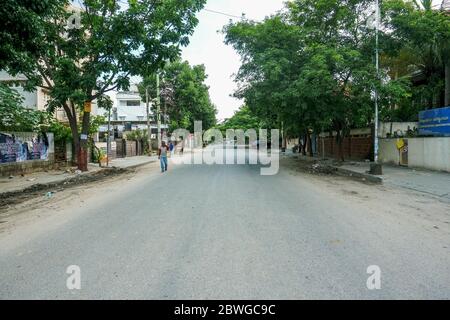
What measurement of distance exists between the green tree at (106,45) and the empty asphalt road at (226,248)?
901 centimetres

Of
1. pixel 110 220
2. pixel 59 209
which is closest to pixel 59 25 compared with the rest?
pixel 59 209

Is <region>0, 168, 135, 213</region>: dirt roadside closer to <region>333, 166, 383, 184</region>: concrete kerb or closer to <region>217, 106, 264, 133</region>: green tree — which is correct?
<region>333, 166, 383, 184</region>: concrete kerb

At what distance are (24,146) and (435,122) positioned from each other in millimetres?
19753

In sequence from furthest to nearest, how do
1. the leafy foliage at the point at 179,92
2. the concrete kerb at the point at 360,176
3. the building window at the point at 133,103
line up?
the building window at the point at 133,103 < the leafy foliage at the point at 179,92 < the concrete kerb at the point at 360,176

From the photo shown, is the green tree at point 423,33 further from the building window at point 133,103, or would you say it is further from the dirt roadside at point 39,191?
the building window at point 133,103

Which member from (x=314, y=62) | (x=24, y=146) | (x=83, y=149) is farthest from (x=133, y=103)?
(x=314, y=62)

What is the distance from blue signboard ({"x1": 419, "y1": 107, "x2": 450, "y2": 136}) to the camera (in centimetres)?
1646

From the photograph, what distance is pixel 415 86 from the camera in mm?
25594

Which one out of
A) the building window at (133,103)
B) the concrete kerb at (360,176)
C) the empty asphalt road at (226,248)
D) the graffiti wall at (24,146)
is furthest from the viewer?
the building window at (133,103)

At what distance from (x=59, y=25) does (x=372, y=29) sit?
15.9 metres

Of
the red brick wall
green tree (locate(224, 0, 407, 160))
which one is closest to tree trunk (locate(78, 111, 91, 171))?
green tree (locate(224, 0, 407, 160))

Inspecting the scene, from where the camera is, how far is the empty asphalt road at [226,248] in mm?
3971

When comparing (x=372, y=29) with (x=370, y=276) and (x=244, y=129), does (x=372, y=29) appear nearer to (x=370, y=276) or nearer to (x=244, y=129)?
(x=370, y=276)

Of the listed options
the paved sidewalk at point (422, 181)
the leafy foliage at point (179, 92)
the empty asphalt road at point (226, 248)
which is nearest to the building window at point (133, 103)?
the leafy foliage at point (179, 92)
